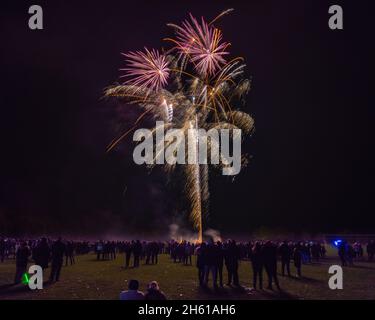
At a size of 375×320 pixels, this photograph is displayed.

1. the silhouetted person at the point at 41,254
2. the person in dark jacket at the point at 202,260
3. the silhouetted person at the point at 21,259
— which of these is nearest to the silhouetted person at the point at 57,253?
the silhouetted person at the point at 41,254

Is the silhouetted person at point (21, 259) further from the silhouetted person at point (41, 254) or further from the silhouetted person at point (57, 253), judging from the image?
the silhouetted person at point (57, 253)

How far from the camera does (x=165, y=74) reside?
92.7ft

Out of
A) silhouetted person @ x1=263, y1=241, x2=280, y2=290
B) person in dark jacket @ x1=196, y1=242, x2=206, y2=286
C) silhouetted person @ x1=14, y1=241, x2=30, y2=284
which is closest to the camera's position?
silhouetted person @ x1=263, y1=241, x2=280, y2=290

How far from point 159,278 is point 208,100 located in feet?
48.2

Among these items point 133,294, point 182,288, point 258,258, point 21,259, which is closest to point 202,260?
point 182,288

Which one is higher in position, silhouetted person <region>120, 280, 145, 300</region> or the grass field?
silhouetted person <region>120, 280, 145, 300</region>

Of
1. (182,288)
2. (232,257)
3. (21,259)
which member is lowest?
(182,288)

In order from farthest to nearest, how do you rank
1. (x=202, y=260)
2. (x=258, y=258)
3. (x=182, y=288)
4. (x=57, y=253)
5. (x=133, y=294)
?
1. (x=57, y=253)
2. (x=202, y=260)
3. (x=182, y=288)
4. (x=258, y=258)
5. (x=133, y=294)

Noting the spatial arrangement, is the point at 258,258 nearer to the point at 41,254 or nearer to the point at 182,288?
the point at 182,288

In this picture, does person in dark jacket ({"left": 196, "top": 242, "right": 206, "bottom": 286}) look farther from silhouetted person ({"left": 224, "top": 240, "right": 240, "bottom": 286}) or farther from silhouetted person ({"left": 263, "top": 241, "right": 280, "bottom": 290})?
silhouetted person ({"left": 263, "top": 241, "right": 280, "bottom": 290})

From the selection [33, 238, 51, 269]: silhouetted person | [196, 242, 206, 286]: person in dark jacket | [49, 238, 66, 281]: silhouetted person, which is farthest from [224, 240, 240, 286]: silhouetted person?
[33, 238, 51, 269]: silhouetted person
